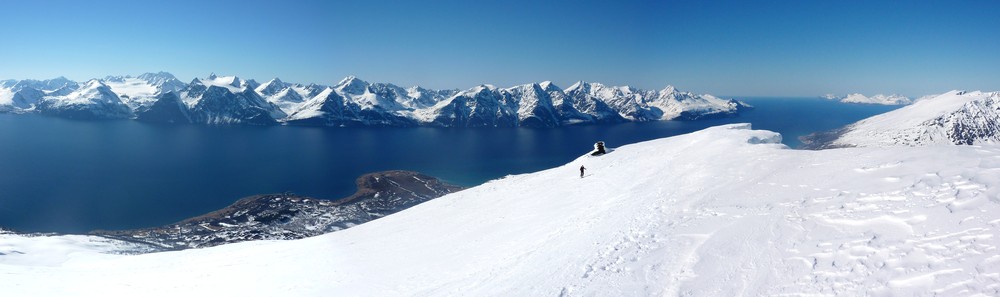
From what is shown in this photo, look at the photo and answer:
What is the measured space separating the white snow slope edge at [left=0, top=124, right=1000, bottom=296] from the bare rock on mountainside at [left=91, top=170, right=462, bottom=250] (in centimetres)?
5149

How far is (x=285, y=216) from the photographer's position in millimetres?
97500

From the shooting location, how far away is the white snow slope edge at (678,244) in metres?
14.7

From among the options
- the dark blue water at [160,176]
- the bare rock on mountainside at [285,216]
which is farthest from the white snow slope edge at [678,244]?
the dark blue water at [160,176]

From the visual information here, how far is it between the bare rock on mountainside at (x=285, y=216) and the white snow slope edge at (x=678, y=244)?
2027 inches

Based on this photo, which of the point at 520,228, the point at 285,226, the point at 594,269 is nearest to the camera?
the point at 594,269

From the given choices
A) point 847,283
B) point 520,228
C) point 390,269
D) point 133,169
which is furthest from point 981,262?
point 133,169

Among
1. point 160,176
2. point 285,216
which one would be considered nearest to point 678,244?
point 285,216

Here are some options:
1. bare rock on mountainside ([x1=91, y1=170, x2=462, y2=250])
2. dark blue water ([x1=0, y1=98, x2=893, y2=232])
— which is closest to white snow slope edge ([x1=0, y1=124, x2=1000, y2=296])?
bare rock on mountainside ([x1=91, y1=170, x2=462, y2=250])

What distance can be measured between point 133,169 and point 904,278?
19374 centimetres

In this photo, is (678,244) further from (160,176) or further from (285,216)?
(160,176)

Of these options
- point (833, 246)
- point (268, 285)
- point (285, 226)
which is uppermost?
point (833, 246)

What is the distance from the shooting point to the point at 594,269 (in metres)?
17.8

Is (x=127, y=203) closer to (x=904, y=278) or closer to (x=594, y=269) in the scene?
(x=594, y=269)

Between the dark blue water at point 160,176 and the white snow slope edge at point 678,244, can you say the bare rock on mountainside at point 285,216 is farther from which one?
the white snow slope edge at point 678,244
